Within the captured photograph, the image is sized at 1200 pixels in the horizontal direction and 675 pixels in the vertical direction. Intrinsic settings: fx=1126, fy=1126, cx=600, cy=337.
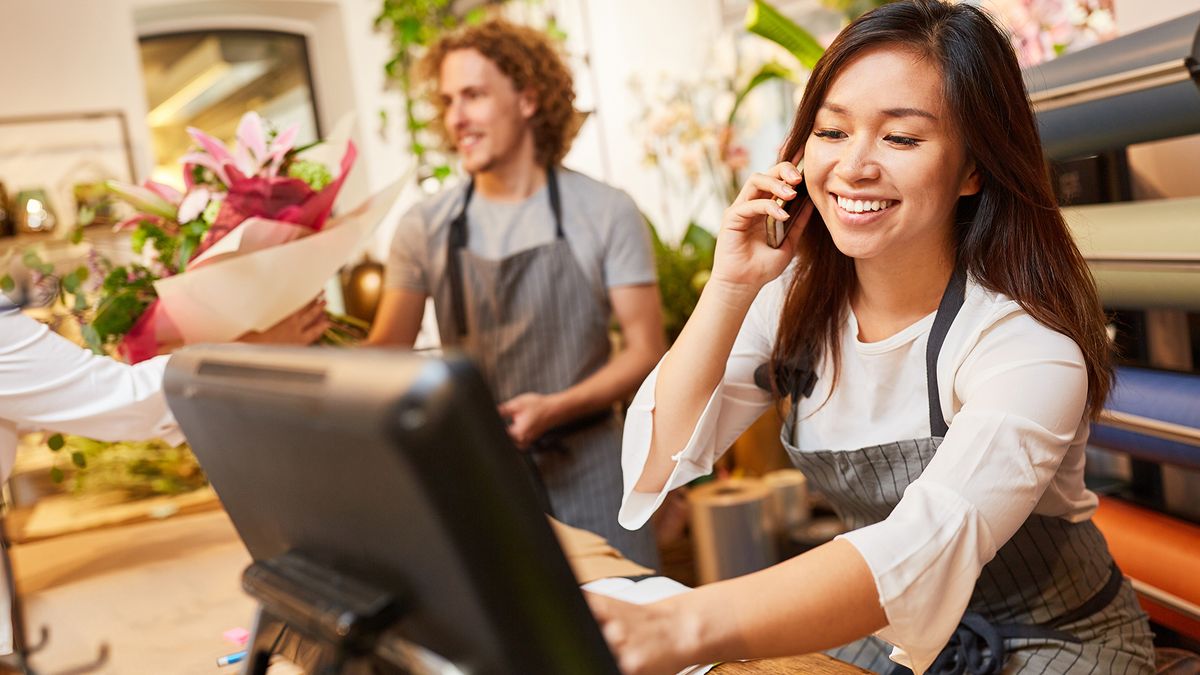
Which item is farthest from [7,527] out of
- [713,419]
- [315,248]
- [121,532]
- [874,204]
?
[874,204]

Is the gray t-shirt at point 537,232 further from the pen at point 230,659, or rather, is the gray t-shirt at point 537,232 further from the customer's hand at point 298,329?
the pen at point 230,659

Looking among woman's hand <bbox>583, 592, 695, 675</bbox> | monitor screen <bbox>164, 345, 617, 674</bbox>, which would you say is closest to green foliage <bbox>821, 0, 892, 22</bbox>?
woman's hand <bbox>583, 592, 695, 675</bbox>

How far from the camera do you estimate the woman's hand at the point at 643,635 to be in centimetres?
78

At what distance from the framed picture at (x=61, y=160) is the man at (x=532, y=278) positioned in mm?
3383

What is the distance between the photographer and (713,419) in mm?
1486

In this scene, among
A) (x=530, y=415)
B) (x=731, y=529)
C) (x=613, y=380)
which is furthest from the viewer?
(x=731, y=529)

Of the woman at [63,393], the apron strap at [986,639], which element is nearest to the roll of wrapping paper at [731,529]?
the woman at [63,393]

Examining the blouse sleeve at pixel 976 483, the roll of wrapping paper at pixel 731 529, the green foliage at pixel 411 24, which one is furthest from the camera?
the green foliage at pixel 411 24

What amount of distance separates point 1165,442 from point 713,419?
76 centimetres

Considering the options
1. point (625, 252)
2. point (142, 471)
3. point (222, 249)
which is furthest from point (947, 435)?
point (142, 471)

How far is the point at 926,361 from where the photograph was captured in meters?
1.33

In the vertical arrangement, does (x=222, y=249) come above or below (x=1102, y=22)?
below

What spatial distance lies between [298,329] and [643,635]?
1296 mm

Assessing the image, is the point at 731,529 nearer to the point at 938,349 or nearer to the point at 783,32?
the point at 783,32
